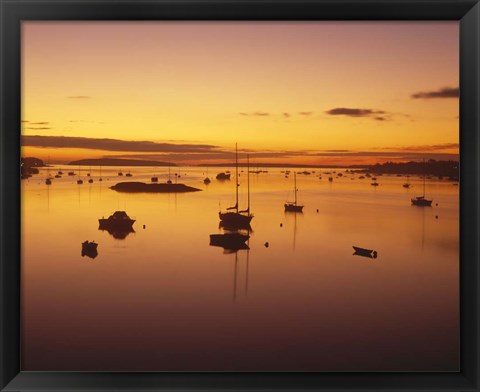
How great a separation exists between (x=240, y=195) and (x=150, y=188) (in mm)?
409

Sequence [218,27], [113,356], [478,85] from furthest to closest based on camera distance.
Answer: [218,27], [113,356], [478,85]

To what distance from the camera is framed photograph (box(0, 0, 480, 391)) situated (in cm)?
165

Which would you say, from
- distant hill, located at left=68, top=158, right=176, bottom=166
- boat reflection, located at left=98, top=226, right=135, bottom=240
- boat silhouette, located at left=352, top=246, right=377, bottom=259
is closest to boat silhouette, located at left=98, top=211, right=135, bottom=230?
boat reflection, located at left=98, top=226, right=135, bottom=240

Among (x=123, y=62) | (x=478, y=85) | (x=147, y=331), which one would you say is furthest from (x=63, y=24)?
(x=478, y=85)

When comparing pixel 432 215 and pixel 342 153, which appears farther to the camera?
pixel 342 153

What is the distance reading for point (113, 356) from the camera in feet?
5.90

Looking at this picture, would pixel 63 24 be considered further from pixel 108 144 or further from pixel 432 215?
pixel 432 215

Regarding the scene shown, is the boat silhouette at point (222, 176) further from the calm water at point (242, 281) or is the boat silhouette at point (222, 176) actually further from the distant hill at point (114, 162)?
the distant hill at point (114, 162)

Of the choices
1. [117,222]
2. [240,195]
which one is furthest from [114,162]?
[240,195]

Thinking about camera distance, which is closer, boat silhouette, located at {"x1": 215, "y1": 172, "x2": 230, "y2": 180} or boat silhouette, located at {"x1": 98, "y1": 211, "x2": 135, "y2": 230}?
boat silhouette, located at {"x1": 98, "y1": 211, "x2": 135, "y2": 230}

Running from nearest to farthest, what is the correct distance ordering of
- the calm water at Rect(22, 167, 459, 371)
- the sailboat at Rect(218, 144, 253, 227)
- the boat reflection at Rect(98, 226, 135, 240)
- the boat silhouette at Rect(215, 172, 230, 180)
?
the calm water at Rect(22, 167, 459, 371)
the boat reflection at Rect(98, 226, 135, 240)
the sailboat at Rect(218, 144, 253, 227)
the boat silhouette at Rect(215, 172, 230, 180)

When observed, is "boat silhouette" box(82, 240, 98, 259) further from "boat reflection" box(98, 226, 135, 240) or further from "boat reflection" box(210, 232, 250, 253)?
"boat reflection" box(210, 232, 250, 253)

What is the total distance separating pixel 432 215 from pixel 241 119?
88 cm

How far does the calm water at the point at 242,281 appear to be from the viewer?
176 cm
